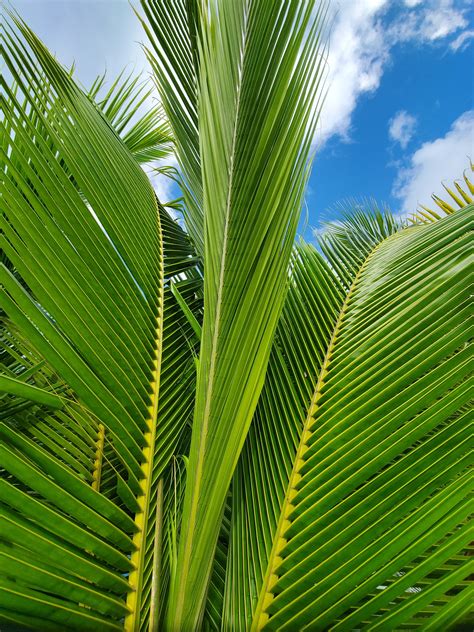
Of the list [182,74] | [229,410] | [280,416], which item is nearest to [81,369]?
[229,410]

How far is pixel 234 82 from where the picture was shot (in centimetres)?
59

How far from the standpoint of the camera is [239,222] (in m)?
0.57

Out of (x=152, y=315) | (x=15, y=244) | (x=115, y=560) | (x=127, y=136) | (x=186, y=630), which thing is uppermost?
(x=127, y=136)

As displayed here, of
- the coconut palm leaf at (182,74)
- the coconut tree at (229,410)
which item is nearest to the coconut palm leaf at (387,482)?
the coconut tree at (229,410)

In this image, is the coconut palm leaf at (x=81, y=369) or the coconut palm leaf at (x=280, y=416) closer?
the coconut palm leaf at (x=81, y=369)

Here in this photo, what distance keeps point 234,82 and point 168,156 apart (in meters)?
2.18

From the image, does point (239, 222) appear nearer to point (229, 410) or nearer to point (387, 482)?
point (229, 410)

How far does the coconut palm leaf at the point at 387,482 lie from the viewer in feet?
1.63

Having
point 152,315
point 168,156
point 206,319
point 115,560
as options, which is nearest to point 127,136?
point 168,156

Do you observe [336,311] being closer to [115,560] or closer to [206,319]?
[206,319]

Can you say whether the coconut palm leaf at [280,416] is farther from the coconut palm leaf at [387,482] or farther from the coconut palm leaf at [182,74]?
the coconut palm leaf at [182,74]

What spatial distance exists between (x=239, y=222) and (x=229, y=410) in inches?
10.2

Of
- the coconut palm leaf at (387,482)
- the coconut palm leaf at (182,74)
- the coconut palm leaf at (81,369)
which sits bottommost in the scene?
the coconut palm leaf at (387,482)

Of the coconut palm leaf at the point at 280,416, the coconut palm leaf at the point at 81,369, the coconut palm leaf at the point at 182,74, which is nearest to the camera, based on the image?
the coconut palm leaf at the point at 81,369
